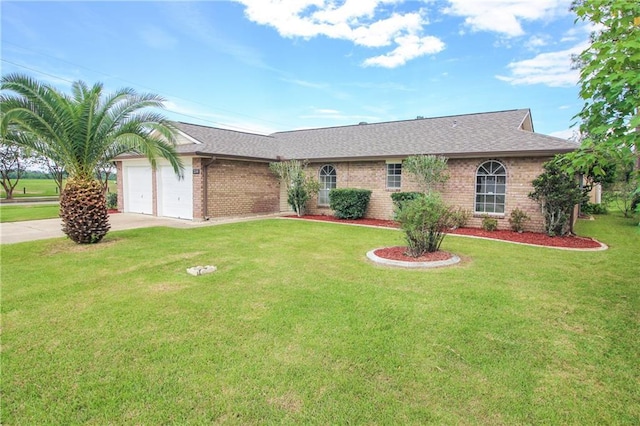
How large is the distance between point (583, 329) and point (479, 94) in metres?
19.8

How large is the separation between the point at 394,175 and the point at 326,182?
3.43 meters

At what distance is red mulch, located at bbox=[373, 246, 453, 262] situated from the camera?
7207mm

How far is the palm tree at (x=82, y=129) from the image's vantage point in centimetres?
788

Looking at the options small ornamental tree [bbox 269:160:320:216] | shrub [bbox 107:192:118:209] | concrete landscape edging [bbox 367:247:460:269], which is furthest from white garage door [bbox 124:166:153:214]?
concrete landscape edging [bbox 367:247:460:269]

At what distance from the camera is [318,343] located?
145 inches

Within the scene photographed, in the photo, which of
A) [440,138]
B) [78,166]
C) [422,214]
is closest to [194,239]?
[78,166]

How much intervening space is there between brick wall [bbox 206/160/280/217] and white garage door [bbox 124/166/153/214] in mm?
4087

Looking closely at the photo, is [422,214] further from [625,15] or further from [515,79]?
[515,79]

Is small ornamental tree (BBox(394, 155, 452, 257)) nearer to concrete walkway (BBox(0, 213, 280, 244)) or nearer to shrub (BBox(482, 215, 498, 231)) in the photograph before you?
shrub (BBox(482, 215, 498, 231))

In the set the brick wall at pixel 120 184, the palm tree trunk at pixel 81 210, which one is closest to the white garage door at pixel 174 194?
the brick wall at pixel 120 184

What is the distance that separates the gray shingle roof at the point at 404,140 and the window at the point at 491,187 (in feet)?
2.38

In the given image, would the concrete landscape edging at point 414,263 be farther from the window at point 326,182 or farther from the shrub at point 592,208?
the shrub at point 592,208

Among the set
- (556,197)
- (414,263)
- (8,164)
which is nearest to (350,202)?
(556,197)

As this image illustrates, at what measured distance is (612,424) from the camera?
99.4 inches
